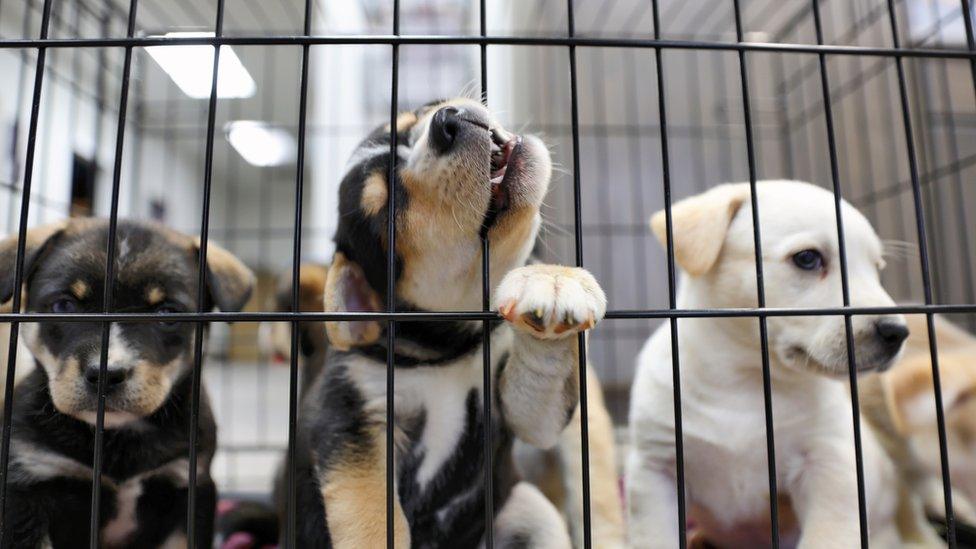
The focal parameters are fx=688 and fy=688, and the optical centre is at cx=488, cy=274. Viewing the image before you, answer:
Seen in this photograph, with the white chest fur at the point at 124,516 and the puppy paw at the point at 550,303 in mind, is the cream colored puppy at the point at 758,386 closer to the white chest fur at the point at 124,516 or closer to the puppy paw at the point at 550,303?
the puppy paw at the point at 550,303

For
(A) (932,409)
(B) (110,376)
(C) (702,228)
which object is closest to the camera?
(B) (110,376)

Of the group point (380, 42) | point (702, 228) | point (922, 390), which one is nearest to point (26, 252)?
point (380, 42)

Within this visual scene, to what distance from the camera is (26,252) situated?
4.32 feet

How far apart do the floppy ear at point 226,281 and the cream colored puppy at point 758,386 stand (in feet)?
2.93

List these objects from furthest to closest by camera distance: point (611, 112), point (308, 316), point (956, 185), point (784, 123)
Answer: point (611, 112) < point (784, 123) < point (956, 185) < point (308, 316)

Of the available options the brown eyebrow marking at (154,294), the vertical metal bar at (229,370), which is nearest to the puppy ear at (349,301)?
the brown eyebrow marking at (154,294)

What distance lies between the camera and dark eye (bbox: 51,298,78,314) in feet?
4.22

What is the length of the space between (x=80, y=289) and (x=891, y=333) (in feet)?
4.85

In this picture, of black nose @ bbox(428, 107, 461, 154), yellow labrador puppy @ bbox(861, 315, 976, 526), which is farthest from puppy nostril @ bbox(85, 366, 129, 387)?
yellow labrador puppy @ bbox(861, 315, 976, 526)

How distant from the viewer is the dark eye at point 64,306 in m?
1.29

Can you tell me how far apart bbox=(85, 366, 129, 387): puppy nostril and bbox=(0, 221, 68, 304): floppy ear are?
0.26 metres

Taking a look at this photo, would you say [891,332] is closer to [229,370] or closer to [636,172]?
[636,172]

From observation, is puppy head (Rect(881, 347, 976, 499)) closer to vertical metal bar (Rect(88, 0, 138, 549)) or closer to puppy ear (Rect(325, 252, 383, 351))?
puppy ear (Rect(325, 252, 383, 351))

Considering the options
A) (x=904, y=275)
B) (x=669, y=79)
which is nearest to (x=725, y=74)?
(x=669, y=79)
